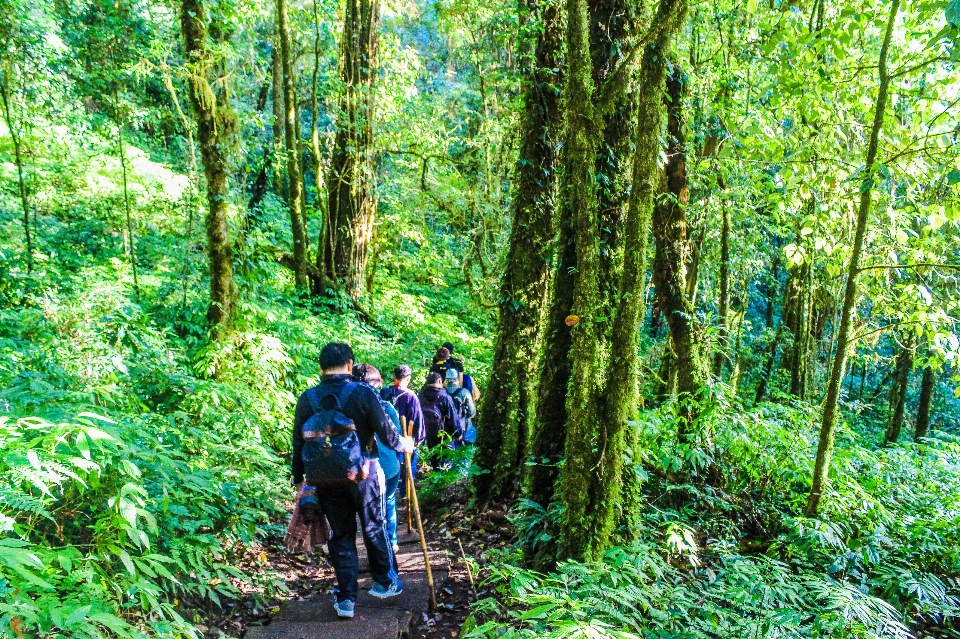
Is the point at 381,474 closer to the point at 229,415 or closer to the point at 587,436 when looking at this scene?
the point at 587,436

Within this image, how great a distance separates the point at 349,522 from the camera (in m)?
4.79

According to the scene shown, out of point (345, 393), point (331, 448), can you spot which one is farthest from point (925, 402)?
point (331, 448)

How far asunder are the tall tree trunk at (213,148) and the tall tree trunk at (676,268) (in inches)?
248

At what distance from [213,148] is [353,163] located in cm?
658

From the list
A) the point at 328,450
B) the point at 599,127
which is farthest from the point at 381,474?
the point at 599,127

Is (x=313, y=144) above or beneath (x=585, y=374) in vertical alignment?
above

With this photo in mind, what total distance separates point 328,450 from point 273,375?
5379 mm

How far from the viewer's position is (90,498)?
3.98 meters

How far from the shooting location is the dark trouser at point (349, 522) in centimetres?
470

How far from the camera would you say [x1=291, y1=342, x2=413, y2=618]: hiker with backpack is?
4512 millimetres

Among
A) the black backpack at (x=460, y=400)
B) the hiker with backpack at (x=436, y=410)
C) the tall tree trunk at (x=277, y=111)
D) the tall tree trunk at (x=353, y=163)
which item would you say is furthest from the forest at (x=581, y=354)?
the tall tree trunk at (x=277, y=111)

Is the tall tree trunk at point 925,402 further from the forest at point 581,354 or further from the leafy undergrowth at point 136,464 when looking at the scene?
the leafy undergrowth at point 136,464

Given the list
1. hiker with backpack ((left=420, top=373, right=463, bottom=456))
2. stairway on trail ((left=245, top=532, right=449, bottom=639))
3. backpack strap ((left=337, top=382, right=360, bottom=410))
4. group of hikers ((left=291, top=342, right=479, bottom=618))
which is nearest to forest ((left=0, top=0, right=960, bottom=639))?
stairway on trail ((left=245, top=532, right=449, bottom=639))

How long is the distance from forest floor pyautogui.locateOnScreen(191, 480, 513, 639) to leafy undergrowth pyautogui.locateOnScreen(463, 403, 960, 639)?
367mm
